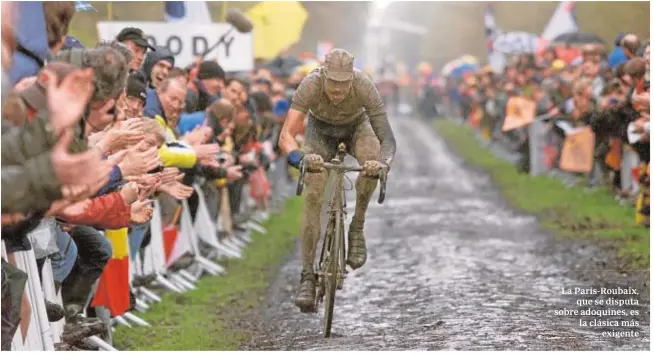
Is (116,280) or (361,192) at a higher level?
(361,192)

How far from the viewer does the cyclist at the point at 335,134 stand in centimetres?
1045

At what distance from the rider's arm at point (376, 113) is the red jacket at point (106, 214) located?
2493mm

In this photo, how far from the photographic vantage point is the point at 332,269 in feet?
34.4

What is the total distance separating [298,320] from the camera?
11.9 m

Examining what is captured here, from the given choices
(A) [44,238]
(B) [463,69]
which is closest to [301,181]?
(A) [44,238]

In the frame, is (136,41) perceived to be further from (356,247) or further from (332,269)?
(332,269)

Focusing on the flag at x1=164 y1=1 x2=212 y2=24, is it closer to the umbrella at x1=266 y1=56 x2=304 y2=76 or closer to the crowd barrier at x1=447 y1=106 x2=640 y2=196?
the crowd barrier at x1=447 y1=106 x2=640 y2=196

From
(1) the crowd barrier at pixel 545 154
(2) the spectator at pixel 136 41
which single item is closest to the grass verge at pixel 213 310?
(2) the spectator at pixel 136 41

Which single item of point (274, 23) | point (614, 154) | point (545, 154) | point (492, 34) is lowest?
point (545, 154)

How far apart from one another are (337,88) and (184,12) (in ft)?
20.8

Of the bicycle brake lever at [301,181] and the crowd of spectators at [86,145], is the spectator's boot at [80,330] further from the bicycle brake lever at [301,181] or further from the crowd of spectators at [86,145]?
the bicycle brake lever at [301,181]

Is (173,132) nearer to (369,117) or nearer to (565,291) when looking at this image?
(369,117)

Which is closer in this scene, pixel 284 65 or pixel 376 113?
pixel 376 113

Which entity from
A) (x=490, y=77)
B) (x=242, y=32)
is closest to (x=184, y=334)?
(x=242, y=32)
